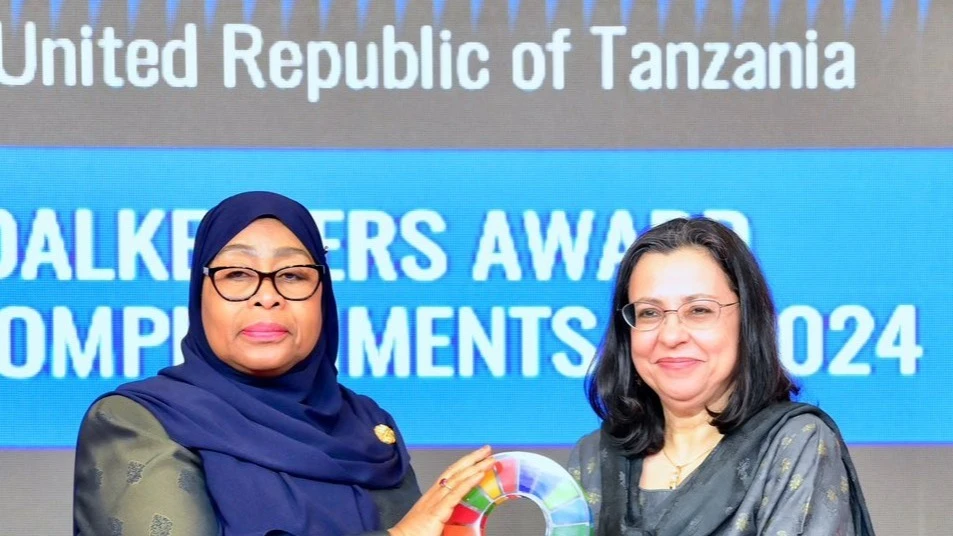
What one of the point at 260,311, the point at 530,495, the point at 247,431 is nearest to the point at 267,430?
the point at 247,431

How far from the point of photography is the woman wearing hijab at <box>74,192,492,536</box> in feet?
6.61

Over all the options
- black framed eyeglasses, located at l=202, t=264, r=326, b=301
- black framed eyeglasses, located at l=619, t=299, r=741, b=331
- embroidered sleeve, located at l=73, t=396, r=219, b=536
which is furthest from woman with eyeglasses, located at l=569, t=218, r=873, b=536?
embroidered sleeve, located at l=73, t=396, r=219, b=536

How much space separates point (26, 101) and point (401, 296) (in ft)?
4.07

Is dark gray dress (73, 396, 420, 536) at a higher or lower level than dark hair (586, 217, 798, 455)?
lower

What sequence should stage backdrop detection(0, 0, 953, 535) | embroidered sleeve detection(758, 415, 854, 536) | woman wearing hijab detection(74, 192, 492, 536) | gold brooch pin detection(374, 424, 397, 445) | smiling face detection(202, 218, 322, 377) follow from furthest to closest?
stage backdrop detection(0, 0, 953, 535) < gold brooch pin detection(374, 424, 397, 445) < smiling face detection(202, 218, 322, 377) < woman wearing hijab detection(74, 192, 492, 536) < embroidered sleeve detection(758, 415, 854, 536)

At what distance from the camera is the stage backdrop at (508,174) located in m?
3.38

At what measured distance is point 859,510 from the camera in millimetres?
1993

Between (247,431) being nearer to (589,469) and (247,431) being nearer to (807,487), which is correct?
(589,469)

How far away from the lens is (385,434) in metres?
2.42

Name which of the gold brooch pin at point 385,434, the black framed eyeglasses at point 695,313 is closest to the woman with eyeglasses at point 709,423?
the black framed eyeglasses at point 695,313

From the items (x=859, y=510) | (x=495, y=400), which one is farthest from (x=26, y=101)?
(x=859, y=510)

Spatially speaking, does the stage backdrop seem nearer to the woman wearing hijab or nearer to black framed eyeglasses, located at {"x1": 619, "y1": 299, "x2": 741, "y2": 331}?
the woman wearing hijab

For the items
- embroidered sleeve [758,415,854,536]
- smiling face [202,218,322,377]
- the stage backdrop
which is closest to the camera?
embroidered sleeve [758,415,854,536]

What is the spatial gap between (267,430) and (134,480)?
0.26m
